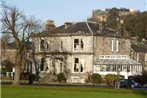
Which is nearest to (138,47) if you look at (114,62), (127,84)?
(114,62)

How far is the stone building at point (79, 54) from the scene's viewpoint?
270 feet

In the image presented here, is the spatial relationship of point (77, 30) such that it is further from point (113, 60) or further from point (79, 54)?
point (113, 60)

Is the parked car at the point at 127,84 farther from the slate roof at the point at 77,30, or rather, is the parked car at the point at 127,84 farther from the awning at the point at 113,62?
the slate roof at the point at 77,30

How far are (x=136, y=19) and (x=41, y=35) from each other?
248 ft

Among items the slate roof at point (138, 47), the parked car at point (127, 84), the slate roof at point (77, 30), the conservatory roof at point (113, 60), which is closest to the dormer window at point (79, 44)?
the slate roof at point (77, 30)

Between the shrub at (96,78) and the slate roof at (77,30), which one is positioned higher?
the slate roof at (77,30)

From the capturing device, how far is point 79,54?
82.9 metres

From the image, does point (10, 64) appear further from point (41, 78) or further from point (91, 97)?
point (91, 97)

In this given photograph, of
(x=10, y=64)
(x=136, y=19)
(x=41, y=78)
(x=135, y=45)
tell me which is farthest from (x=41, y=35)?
(x=136, y=19)

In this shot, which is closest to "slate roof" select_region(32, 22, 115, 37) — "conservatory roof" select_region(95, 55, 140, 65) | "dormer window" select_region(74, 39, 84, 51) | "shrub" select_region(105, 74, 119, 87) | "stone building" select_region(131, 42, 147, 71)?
"dormer window" select_region(74, 39, 84, 51)

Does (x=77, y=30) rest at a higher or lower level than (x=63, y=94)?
higher

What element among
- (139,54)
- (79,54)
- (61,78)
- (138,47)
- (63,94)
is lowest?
(63,94)

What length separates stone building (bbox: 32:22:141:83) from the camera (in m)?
82.2

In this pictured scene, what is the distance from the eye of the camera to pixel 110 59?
83.6m
